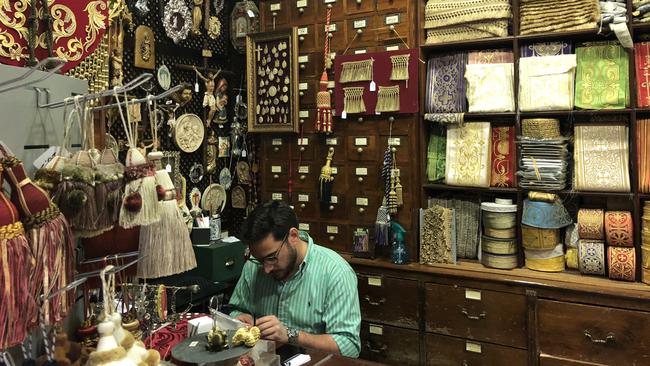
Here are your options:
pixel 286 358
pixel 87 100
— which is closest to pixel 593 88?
pixel 286 358

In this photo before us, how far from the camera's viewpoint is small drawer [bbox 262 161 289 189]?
146 inches

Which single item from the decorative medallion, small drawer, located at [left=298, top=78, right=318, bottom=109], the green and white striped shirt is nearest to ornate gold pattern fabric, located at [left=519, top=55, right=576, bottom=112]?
small drawer, located at [left=298, top=78, right=318, bottom=109]

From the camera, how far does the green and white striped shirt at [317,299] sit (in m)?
2.05

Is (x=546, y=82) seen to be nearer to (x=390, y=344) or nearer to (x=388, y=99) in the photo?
(x=388, y=99)

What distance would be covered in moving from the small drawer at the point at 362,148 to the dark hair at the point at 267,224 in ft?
4.45

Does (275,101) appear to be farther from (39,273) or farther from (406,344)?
(39,273)

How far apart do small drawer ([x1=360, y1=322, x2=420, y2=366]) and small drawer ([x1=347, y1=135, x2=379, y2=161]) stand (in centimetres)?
107

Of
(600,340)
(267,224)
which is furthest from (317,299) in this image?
(600,340)

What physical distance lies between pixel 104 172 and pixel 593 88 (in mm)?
2650

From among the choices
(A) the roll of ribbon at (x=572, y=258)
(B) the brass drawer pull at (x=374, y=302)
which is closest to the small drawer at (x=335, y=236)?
(B) the brass drawer pull at (x=374, y=302)

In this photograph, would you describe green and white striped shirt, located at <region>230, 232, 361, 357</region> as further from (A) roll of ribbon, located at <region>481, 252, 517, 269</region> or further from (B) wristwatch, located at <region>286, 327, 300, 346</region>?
(A) roll of ribbon, located at <region>481, 252, 517, 269</region>

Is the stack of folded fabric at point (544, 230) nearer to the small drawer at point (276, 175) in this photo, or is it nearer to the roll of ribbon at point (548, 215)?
the roll of ribbon at point (548, 215)

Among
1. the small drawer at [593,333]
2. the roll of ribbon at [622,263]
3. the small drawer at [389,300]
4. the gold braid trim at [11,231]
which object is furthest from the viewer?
the small drawer at [389,300]

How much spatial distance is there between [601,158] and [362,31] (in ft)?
5.27
